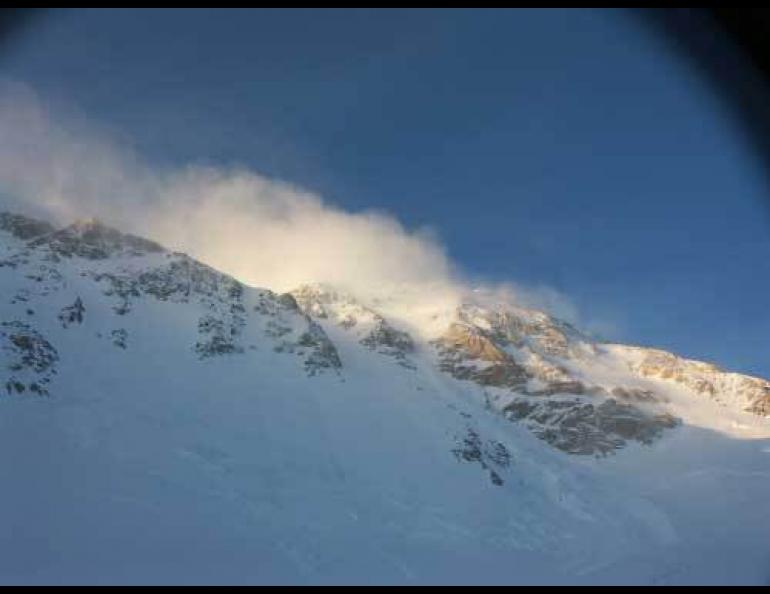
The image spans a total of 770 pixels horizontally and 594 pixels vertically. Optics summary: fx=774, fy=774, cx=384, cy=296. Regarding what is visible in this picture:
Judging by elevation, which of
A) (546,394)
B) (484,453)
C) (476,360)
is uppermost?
(476,360)

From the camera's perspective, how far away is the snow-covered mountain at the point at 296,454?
35.9 metres

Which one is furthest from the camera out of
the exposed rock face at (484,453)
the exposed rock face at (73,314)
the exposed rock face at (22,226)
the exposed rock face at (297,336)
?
Result: the exposed rock face at (22,226)

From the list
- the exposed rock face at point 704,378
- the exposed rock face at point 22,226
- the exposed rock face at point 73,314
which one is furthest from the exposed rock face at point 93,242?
the exposed rock face at point 704,378

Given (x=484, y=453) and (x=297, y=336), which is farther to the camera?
(x=297, y=336)

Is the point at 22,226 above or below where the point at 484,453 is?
above

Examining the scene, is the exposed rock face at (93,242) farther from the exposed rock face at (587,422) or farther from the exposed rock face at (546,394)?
the exposed rock face at (587,422)

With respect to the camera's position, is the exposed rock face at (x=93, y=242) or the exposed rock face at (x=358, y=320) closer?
the exposed rock face at (x=93, y=242)

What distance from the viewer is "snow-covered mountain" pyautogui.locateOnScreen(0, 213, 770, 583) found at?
3591cm

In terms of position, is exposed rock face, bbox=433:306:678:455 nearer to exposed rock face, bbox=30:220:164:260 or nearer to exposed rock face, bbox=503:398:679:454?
exposed rock face, bbox=503:398:679:454

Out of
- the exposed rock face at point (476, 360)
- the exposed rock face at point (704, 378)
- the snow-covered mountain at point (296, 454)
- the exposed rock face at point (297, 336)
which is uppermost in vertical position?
the exposed rock face at point (704, 378)

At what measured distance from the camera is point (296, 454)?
4719cm

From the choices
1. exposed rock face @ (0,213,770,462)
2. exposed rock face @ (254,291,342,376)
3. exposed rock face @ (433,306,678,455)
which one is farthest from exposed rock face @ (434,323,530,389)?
exposed rock face @ (254,291,342,376)

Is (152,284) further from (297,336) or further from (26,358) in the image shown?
(26,358)

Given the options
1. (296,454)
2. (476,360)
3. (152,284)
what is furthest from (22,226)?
(476,360)
